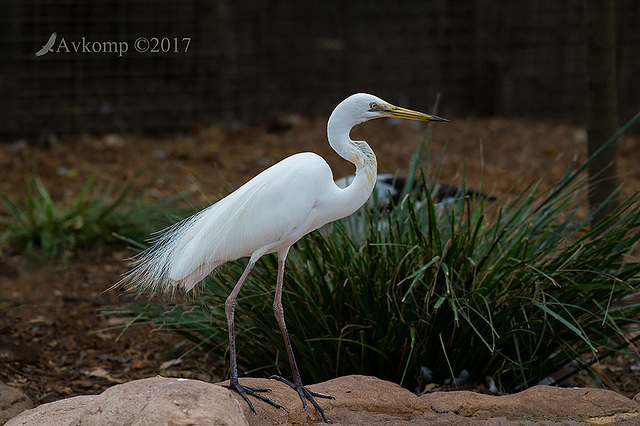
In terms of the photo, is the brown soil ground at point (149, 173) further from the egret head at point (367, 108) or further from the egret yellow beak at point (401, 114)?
the egret head at point (367, 108)

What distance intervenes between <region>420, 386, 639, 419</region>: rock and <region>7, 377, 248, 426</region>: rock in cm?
82

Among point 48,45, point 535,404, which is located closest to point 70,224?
point 48,45

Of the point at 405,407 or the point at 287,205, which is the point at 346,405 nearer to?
the point at 405,407

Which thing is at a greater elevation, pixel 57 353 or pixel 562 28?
pixel 562 28

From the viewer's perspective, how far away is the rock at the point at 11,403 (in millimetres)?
3025

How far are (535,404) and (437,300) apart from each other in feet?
2.12

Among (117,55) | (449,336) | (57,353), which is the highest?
(117,55)

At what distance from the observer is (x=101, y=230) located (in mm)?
5277

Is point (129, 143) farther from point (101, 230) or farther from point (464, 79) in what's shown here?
point (464, 79)

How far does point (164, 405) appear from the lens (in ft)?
7.40

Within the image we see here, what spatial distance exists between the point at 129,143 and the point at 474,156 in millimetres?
3296

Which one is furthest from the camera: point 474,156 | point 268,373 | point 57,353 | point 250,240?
point 474,156

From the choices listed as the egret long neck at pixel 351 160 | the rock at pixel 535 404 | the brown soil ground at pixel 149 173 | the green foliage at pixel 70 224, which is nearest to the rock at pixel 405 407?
the rock at pixel 535 404

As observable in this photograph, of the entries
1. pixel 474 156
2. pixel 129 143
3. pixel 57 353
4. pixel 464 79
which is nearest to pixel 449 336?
pixel 57 353
